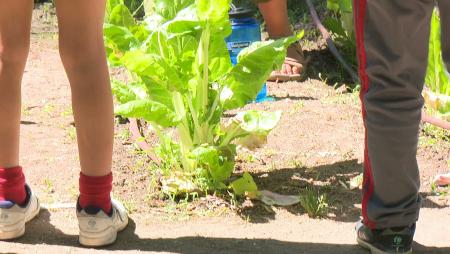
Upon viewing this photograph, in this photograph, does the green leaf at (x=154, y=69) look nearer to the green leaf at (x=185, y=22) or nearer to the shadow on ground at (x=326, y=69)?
the green leaf at (x=185, y=22)

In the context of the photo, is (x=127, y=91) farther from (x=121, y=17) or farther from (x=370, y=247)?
(x=370, y=247)

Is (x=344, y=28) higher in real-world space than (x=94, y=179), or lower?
higher

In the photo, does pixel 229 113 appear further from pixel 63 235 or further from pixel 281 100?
pixel 63 235

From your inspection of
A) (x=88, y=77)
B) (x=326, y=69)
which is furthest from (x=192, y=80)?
(x=326, y=69)

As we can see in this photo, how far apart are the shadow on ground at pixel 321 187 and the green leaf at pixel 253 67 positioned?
405 mm

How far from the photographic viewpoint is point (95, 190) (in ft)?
9.72

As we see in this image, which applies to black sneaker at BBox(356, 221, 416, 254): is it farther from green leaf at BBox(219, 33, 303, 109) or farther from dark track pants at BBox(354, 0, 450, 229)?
green leaf at BBox(219, 33, 303, 109)

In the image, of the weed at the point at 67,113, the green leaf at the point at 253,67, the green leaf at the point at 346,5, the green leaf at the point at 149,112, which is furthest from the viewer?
the green leaf at the point at 346,5

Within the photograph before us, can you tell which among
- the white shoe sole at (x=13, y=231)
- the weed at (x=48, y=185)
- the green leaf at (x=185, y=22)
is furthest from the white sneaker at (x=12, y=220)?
the green leaf at (x=185, y=22)

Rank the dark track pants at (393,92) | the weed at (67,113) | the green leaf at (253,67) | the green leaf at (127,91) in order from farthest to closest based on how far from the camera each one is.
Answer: the weed at (67,113)
the green leaf at (127,91)
the green leaf at (253,67)
the dark track pants at (393,92)

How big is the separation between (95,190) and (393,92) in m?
1.04

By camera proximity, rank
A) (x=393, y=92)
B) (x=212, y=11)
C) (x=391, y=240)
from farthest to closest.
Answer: (x=212, y=11)
(x=391, y=240)
(x=393, y=92)

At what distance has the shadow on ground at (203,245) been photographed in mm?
2966

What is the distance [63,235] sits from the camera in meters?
3.10
